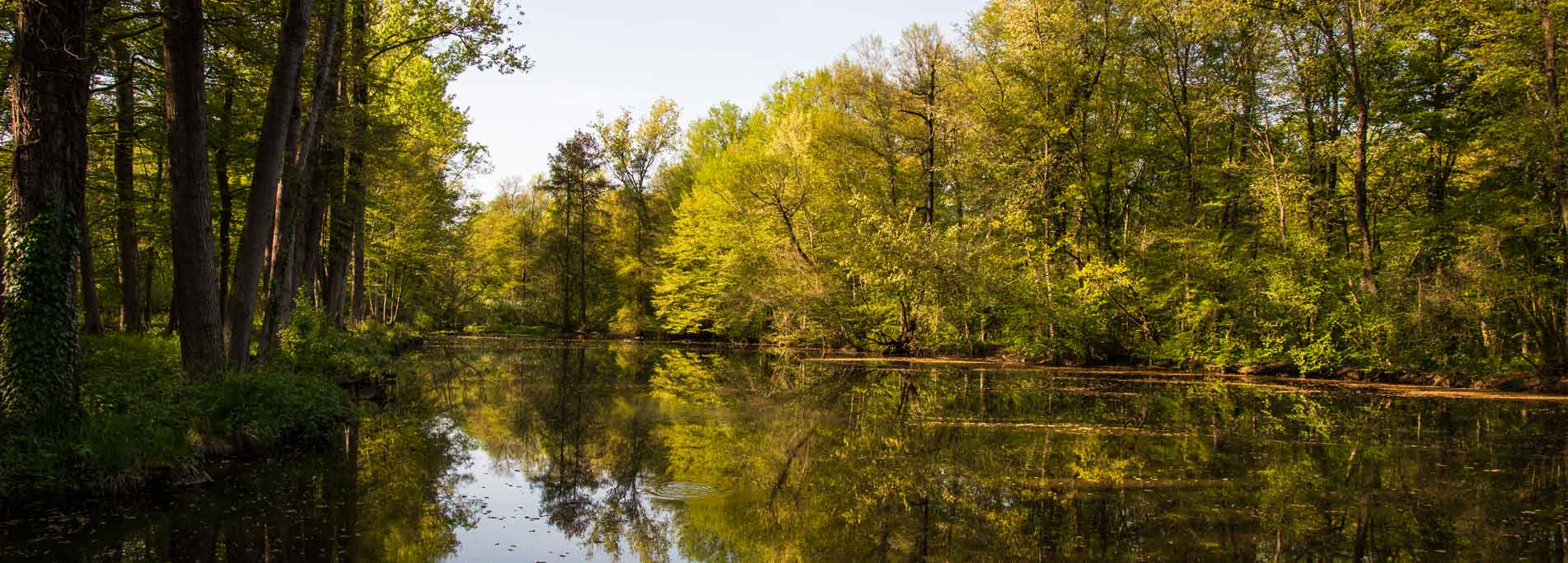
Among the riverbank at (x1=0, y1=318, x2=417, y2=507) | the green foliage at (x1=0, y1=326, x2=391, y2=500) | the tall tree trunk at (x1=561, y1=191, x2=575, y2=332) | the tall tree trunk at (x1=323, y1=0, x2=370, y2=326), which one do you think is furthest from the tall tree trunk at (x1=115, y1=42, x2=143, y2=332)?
the tall tree trunk at (x1=561, y1=191, x2=575, y2=332)

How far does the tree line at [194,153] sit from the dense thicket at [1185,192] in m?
14.7

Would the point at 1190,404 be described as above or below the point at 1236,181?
below

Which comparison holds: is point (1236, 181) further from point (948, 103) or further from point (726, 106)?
point (726, 106)

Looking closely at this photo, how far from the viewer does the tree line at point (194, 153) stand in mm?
6797

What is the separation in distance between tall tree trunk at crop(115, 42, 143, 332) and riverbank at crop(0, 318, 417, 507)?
2282mm

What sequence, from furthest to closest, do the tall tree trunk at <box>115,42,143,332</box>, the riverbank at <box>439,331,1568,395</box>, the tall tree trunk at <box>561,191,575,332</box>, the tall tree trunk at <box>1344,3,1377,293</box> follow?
the tall tree trunk at <box>561,191,575,332</box> → the tall tree trunk at <box>1344,3,1377,293</box> → the riverbank at <box>439,331,1568,395</box> → the tall tree trunk at <box>115,42,143,332</box>

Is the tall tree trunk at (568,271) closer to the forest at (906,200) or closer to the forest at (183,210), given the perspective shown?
the forest at (906,200)

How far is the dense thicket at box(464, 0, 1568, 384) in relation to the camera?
59.9 feet

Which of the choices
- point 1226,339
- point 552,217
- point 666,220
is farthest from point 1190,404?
point 552,217

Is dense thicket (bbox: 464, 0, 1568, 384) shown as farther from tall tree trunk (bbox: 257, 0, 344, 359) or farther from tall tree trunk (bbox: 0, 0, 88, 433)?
tall tree trunk (bbox: 0, 0, 88, 433)

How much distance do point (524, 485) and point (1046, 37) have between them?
21.7 metres

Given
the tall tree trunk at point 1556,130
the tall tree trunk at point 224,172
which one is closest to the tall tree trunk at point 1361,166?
the tall tree trunk at point 1556,130

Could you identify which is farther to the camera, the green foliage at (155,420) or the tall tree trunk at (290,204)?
the tall tree trunk at (290,204)

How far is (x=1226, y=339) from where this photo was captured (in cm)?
2195
